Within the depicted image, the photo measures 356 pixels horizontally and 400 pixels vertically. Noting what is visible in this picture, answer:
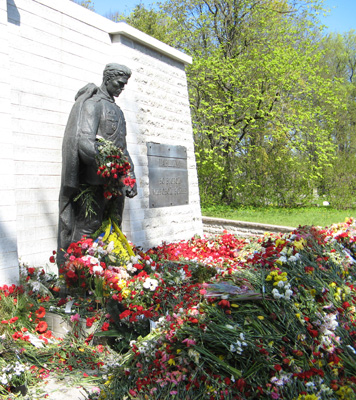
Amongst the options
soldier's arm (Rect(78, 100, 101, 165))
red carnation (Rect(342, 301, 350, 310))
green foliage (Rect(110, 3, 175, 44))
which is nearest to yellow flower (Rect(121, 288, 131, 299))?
soldier's arm (Rect(78, 100, 101, 165))

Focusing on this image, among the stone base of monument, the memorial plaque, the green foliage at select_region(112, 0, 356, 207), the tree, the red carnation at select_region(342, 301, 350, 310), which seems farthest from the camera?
the tree

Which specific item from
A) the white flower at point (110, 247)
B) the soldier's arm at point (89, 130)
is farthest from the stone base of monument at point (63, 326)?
the soldier's arm at point (89, 130)

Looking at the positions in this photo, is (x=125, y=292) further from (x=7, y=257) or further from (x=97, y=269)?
(x=7, y=257)

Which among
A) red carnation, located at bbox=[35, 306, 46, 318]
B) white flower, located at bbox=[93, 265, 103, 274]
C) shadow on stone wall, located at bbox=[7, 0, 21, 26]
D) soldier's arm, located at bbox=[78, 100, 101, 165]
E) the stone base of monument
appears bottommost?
the stone base of monument

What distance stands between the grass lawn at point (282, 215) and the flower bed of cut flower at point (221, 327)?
25.6 feet

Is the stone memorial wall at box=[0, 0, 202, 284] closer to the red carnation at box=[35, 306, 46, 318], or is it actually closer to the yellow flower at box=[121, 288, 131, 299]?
the red carnation at box=[35, 306, 46, 318]

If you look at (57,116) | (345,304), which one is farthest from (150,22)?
(345,304)

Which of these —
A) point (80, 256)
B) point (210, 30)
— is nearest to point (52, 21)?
point (80, 256)

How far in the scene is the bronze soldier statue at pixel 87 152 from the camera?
4.40 metres

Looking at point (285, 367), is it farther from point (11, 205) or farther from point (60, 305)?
point (11, 205)

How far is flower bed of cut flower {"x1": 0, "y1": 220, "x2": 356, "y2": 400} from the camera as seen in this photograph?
2557 millimetres

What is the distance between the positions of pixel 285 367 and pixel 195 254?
3939 mm

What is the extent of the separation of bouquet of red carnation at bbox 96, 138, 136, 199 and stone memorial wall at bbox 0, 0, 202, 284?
0.85m

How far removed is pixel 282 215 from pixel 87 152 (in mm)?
10267
